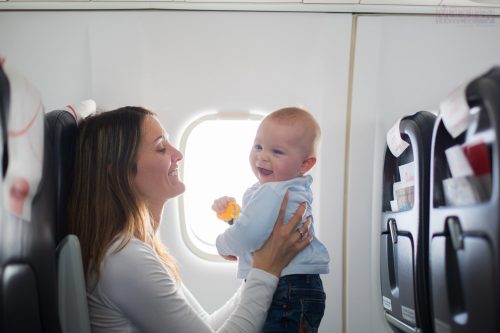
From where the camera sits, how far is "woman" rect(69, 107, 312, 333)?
1.52m

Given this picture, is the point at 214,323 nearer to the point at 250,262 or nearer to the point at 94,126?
the point at 250,262

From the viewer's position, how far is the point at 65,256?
1.44m

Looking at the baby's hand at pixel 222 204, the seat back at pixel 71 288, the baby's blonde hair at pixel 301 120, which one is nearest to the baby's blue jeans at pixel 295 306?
the baby's hand at pixel 222 204

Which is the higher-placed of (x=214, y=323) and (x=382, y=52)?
(x=382, y=52)

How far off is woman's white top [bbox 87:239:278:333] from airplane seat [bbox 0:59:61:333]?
280 millimetres

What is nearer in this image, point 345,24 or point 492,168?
point 492,168

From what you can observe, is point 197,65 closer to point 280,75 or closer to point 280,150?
point 280,75

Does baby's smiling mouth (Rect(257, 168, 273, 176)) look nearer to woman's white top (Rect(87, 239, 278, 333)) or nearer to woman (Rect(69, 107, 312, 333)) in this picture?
woman (Rect(69, 107, 312, 333))

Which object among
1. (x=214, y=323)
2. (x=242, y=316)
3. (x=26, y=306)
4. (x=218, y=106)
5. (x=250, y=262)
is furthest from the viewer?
(x=218, y=106)

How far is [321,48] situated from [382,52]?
13.2 inches

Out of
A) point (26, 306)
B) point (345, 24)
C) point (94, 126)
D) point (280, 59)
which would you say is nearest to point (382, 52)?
point (345, 24)

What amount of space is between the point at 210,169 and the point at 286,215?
0.77m

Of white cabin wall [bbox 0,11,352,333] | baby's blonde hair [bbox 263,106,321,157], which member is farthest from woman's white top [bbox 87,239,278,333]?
white cabin wall [bbox 0,11,352,333]

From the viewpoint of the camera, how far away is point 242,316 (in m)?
1.64
